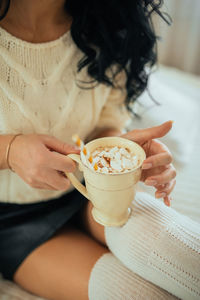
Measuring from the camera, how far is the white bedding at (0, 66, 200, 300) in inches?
39.1

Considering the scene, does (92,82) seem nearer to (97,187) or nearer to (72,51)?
(72,51)

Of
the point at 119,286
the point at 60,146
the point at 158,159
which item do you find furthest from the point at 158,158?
the point at 119,286

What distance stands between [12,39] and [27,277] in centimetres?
62

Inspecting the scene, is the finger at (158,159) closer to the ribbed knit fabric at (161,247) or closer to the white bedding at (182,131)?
the ribbed knit fabric at (161,247)

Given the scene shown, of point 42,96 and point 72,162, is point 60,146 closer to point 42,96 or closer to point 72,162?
point 72,162

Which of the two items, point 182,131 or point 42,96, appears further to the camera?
point 182,131

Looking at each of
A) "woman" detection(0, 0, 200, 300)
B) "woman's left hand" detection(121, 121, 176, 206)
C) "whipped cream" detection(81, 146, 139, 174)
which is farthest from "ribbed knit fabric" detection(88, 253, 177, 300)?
"whipped cream" detection(81, 146, 139, 174)

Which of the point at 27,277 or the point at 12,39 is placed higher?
the point at 12,39

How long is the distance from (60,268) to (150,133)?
42cm

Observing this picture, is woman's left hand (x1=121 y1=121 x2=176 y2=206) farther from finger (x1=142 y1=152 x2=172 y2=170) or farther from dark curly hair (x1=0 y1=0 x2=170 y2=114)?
dark curly hair (x1=0 y1=0 x2=170 y2=114)

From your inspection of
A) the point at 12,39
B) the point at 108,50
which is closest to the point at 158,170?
the point at 108,50

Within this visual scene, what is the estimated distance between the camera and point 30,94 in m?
0.75

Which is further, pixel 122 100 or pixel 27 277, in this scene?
pixel 122 100

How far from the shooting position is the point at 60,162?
61 centimetres
